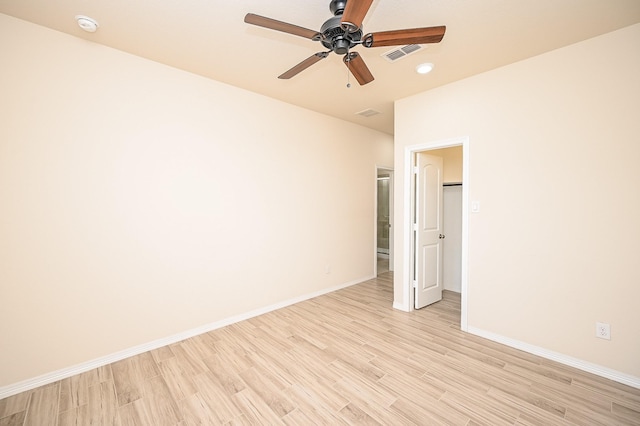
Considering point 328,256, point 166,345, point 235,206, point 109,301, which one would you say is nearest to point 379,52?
point 235,206

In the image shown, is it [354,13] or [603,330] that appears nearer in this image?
[354,13]

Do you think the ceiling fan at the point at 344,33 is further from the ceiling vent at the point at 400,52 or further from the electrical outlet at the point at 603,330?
the electrical outlet at the point at 603,330

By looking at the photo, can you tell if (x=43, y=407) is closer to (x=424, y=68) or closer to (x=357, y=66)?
(x=357, y=66)

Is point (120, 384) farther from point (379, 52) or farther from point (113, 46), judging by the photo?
point (379, 52)

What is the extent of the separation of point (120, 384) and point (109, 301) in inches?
29.0

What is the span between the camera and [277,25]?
157cm

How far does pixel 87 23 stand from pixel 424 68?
9.99 ft

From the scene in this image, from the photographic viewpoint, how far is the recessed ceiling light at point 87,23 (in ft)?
6.77

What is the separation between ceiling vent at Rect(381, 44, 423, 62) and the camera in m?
2.38

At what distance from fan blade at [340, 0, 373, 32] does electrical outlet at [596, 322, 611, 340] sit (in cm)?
311

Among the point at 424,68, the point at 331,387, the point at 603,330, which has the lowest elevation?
the point at 331,387

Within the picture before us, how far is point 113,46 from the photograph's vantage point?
2.44 metres

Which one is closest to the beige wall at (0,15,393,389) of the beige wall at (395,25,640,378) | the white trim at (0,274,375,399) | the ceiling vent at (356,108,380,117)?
the white trim at (0,274,375,399)

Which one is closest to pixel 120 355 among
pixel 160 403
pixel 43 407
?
pixel 43 407
